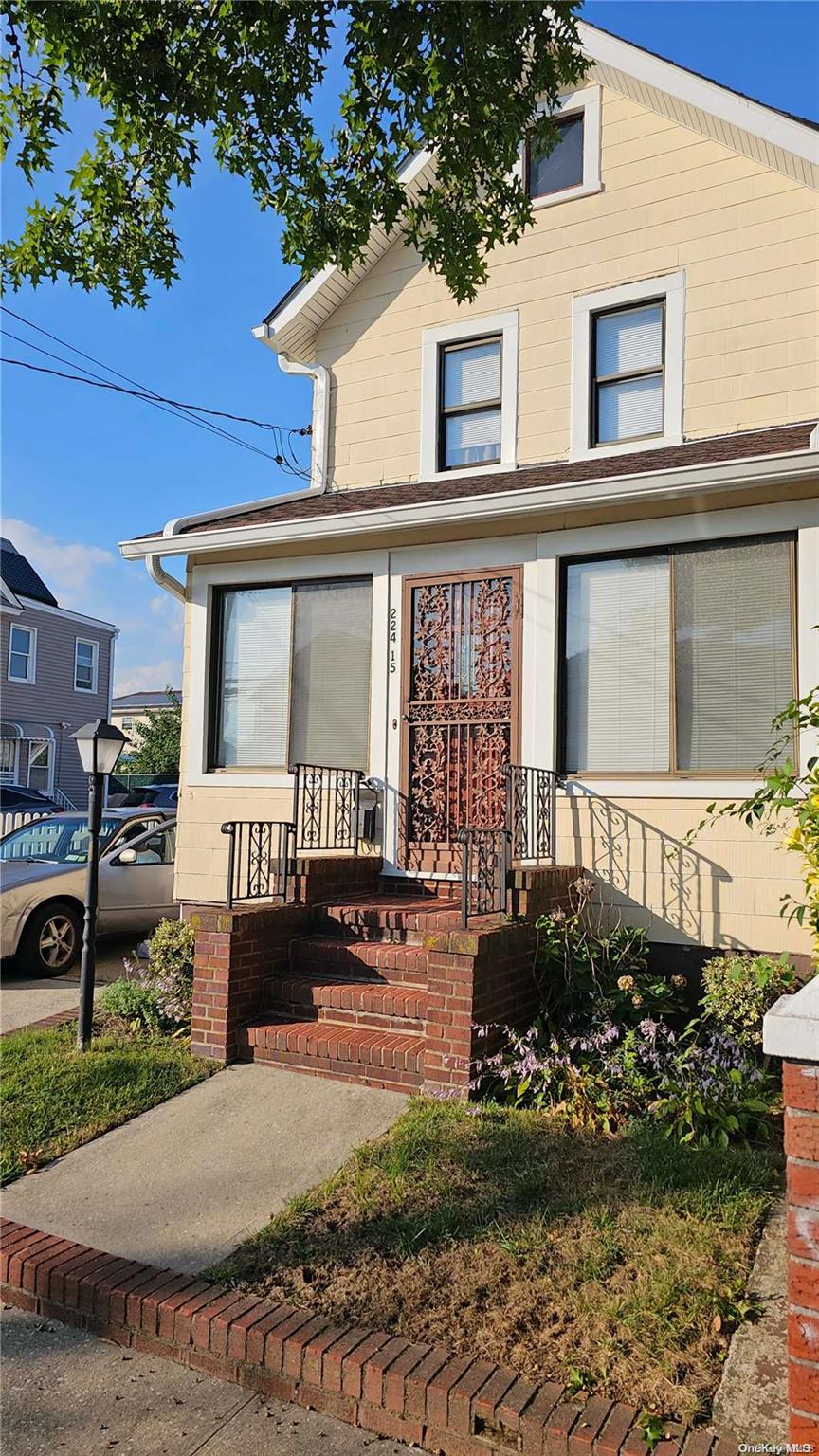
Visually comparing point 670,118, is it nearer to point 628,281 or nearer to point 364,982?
point 628,281

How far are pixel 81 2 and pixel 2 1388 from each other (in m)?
5.70

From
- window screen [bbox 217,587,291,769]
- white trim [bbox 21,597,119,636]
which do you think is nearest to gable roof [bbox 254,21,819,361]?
window screen [bbox 217,587,291,769]

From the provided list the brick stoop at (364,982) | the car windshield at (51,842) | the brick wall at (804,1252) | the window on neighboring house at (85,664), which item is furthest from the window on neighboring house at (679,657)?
the window on neighboring house at (85,664)

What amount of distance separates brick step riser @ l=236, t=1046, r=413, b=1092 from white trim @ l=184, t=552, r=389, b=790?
270 cm

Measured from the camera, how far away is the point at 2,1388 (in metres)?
3.02

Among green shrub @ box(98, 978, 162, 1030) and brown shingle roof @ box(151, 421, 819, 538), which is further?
green shrub @ box(98, 978, 162, 1030)

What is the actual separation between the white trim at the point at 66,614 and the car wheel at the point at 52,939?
55.2 feet

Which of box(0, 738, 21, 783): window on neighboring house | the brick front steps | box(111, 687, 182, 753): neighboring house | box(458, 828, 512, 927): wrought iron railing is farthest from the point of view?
box(111, 687, 182, 753): neighboring house

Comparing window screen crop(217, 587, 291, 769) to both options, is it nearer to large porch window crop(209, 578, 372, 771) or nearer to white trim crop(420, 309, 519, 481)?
large porch window crop(209, 578, 372, 771)

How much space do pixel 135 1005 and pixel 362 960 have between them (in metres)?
1.75

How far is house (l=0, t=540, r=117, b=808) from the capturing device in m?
23.2

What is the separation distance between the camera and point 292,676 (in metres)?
8.20

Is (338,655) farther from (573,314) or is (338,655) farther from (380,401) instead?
(573,314)

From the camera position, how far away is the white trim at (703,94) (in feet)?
23.4
